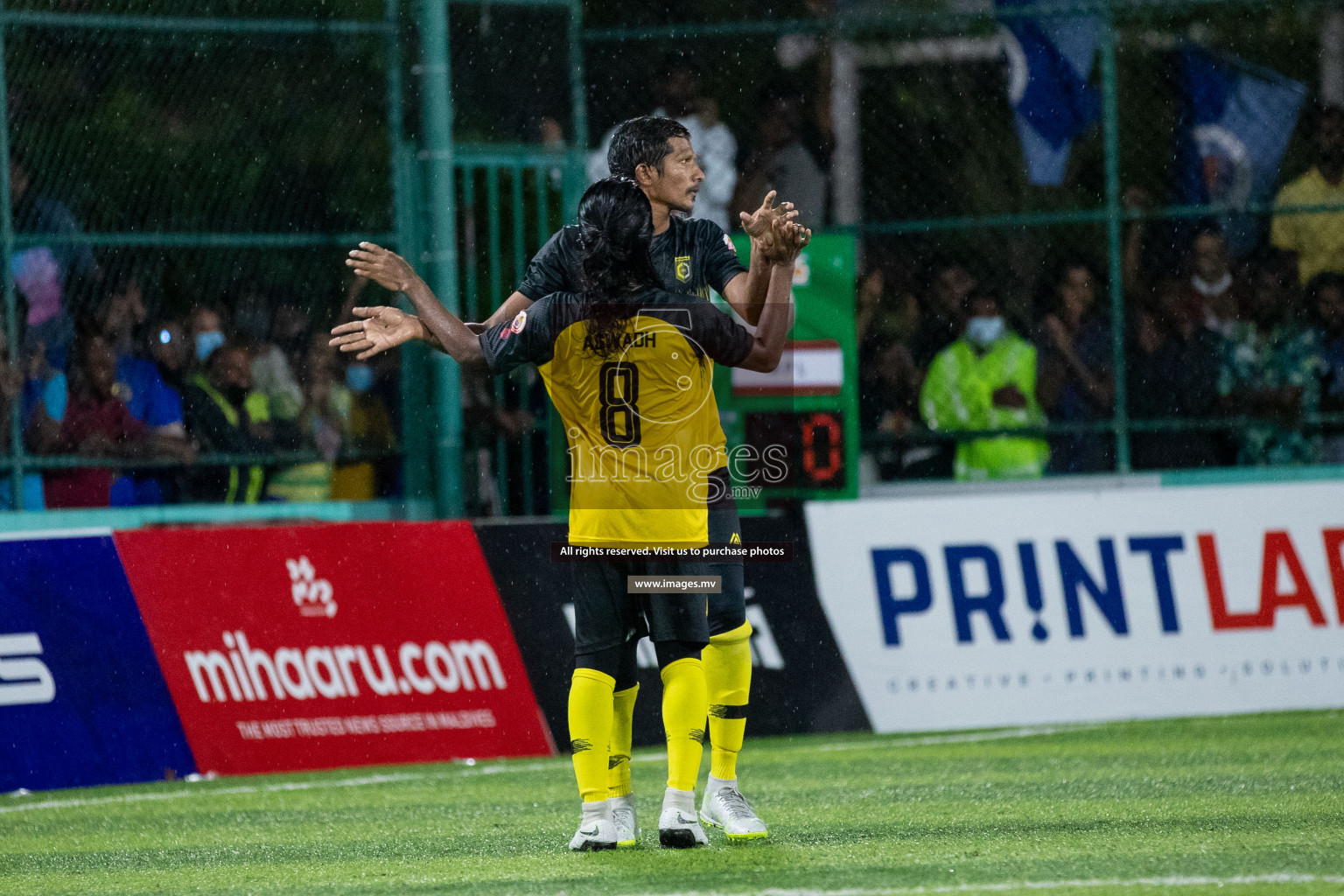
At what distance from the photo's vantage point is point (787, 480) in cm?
921

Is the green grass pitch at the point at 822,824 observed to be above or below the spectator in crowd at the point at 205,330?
below

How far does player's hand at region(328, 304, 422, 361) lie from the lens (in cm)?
555

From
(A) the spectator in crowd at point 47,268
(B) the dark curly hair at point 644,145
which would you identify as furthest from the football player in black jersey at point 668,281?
(A) the spectator in crowd at point 47,268

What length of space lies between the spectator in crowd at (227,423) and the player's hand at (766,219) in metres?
4.43

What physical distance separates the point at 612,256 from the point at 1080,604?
4.46 meters

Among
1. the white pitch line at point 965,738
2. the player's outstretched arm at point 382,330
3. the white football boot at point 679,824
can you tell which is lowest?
the white pitch line at point 965,738

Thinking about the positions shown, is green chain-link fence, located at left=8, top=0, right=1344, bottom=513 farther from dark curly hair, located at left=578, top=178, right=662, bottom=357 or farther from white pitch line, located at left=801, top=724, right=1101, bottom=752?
dark curly hair, located at left=578, top=178, right=662, bottom=357

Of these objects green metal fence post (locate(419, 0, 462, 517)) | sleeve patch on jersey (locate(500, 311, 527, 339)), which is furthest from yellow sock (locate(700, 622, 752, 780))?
green metal fence post (locate(419, 0, 462, 517))

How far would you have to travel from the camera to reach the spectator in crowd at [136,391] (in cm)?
885

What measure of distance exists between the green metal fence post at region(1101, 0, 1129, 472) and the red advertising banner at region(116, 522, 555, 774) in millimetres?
3474

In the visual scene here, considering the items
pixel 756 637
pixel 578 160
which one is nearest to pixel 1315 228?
pixel 756 637

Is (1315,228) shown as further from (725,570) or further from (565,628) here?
(725,570)

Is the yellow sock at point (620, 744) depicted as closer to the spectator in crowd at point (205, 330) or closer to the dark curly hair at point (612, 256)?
the dark curly hair at point (612, 256)

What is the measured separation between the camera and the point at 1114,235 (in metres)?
9.93
